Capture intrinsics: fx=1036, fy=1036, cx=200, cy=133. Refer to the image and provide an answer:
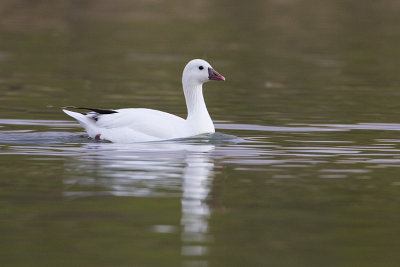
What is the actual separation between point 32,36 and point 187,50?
5.91 meters

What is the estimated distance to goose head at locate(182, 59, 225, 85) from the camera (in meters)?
15.3

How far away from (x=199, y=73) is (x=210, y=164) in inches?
122

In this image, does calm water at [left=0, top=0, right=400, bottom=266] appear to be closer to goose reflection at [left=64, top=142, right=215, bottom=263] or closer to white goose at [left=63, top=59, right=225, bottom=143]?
goose reflection at [left=64, top=142, right=215, bottom=263]

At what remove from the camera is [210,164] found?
41.1 feet

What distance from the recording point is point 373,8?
4972cm

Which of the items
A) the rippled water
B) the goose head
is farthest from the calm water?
the goose head

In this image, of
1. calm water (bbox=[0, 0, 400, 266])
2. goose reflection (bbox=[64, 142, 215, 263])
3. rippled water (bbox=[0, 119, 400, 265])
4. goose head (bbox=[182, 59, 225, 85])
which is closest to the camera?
calm water (bbox=[0, 0, 400, 266])

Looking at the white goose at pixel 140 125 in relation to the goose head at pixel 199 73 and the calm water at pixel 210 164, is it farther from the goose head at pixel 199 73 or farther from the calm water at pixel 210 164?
the goose head at pixel 199 73

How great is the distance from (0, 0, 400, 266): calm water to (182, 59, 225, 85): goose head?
0.82 m

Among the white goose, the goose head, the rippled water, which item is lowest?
the rippled water

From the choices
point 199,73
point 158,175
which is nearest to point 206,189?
point 158,175

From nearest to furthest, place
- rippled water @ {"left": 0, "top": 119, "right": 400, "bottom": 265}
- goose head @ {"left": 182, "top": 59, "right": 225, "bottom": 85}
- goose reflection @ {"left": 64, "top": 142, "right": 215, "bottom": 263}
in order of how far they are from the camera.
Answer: rippled water @ {"left": 0, "top": 119, "right": 400, "bottom": 265} < goose reflection @ {"left": 64, "top": 142, "right": 215, "bottom": 263} < goose head @ {"left": 182, "top": 59, "right": 225, "bottom": 85}

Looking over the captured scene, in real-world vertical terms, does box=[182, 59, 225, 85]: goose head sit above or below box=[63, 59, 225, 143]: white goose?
above

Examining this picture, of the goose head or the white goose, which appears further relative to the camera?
Answer: the goose head
